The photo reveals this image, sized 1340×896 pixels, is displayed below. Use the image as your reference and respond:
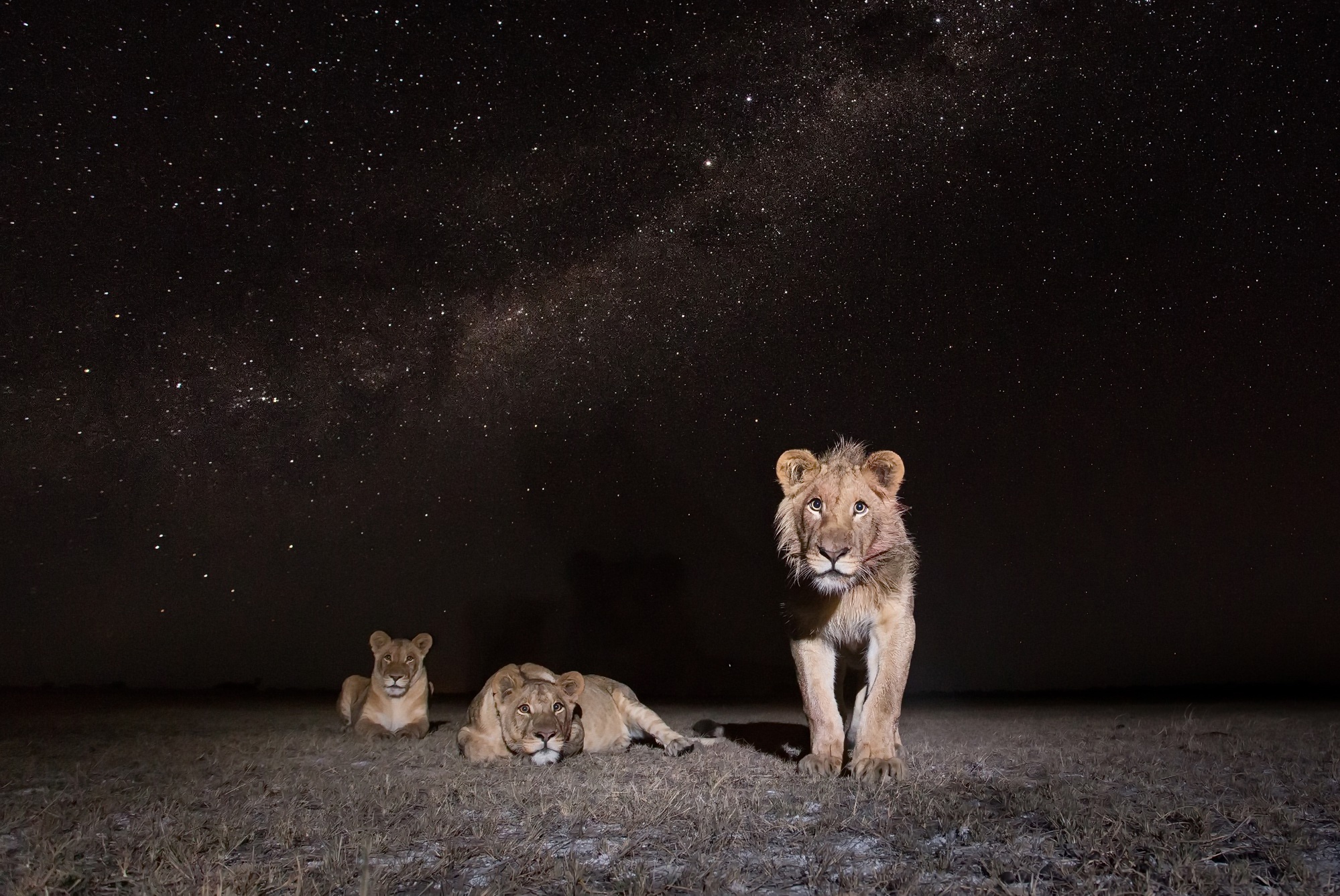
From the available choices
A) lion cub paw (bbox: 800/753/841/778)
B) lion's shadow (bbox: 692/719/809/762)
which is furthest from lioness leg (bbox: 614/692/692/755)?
lion cub paw (bbox: 800/753/841/778)

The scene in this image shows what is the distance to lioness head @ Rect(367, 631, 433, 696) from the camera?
10094 mm

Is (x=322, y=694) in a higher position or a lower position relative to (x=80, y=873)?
lower

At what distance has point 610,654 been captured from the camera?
96.1 feet

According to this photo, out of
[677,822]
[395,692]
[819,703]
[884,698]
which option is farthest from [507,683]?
[677,822]

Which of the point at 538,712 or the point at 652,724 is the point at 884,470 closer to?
the point at 538,712

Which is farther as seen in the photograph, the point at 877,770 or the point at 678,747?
the point at 678,747

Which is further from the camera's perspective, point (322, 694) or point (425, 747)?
point (322, 694)

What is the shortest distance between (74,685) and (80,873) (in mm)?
24525

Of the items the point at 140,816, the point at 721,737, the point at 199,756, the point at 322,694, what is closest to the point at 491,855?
the point at 140,816

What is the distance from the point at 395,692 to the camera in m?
10.1

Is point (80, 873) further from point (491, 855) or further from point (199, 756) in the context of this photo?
point (199, 756)

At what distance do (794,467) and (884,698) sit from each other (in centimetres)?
164

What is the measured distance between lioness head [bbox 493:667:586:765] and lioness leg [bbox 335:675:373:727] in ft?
11.5

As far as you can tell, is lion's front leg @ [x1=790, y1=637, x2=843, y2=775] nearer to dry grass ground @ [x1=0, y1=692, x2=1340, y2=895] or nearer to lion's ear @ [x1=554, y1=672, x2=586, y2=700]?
dry grass ground @ [x1=0, y1=692, x2=1340, y2=895]
